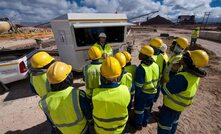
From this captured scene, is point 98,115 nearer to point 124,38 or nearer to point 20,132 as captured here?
point 20,132

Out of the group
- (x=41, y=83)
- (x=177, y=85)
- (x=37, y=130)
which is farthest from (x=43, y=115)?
(x=177, y=85)

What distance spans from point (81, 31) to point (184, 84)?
423 cm

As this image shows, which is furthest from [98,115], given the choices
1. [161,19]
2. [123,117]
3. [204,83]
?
[161,19]

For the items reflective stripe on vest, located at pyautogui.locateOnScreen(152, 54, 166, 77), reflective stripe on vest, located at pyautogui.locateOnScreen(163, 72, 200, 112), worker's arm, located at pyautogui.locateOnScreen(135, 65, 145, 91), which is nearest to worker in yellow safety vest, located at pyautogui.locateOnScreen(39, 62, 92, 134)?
worker's arm, located at pyautogui.locateOnScreen(135, 65, 145, 91)

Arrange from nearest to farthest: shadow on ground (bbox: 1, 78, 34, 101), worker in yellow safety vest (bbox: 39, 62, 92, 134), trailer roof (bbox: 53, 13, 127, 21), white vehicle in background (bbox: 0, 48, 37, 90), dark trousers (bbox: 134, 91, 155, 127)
→ worker in yellow safety vest (bbox: 39, 62, 92, 134) → dark trousers (bbox: 134, 91, 155, 127) → white vehicle in background (bbox: 0, 48, 37, 90) → trailer roof (bbox: 53, 13, 127, 21) → shadow on ground (bbox: 1, 78, 34, 101)

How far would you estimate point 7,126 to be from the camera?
3414mm

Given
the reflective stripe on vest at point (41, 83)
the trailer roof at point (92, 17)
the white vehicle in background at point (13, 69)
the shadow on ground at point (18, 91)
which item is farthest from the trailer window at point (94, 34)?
the reflective stripe on vest at point (41, 83)

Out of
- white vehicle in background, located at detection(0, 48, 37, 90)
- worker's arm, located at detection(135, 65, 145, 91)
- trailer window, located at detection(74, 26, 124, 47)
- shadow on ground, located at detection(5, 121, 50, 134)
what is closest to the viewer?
worker's arm, located at detection(135, 65, 145, 91)

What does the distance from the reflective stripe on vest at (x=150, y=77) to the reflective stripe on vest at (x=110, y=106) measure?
3.33ft

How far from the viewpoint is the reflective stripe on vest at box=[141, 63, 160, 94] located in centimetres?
251

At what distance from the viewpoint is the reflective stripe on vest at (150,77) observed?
251 centimetres

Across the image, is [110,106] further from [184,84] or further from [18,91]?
[18,91]

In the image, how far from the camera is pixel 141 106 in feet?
9.48

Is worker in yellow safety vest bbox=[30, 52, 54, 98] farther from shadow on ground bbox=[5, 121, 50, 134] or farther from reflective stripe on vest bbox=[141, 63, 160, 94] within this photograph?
reflective stripe on vest bbox=[141, 63, 160, 94]
